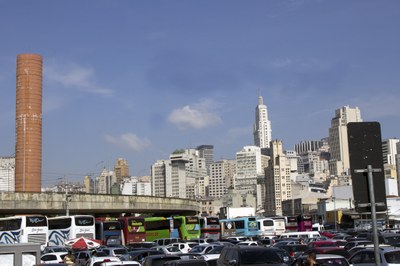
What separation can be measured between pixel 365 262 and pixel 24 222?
3443 centimetres

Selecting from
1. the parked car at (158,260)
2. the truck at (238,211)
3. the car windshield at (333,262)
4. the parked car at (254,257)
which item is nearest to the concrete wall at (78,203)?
the truck at (238,211)

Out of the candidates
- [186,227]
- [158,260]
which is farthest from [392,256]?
[186,227]

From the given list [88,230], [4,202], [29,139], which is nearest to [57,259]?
[88,230]

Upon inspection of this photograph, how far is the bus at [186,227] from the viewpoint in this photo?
191 feet

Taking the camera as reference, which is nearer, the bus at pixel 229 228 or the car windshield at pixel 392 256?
the car windshield at pixel 392 256

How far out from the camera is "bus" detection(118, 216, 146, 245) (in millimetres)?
54625

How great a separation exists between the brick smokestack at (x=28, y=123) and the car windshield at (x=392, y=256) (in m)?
84.3

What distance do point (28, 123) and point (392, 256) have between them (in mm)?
87527

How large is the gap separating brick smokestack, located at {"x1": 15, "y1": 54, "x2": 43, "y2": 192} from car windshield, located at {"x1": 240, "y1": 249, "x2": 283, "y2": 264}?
83.2 m

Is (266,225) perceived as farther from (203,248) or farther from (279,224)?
(203,248)

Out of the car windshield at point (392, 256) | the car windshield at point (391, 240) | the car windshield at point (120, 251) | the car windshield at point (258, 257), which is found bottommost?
the car windshield at point (120, 251)

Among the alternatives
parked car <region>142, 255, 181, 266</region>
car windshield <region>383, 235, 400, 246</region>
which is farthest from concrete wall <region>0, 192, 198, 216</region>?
parked car <region>142, 255, 181, 266</region>

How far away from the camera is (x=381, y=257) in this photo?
18609 mm

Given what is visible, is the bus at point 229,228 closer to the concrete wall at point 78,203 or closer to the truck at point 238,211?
the concrete wall at point 78,203
